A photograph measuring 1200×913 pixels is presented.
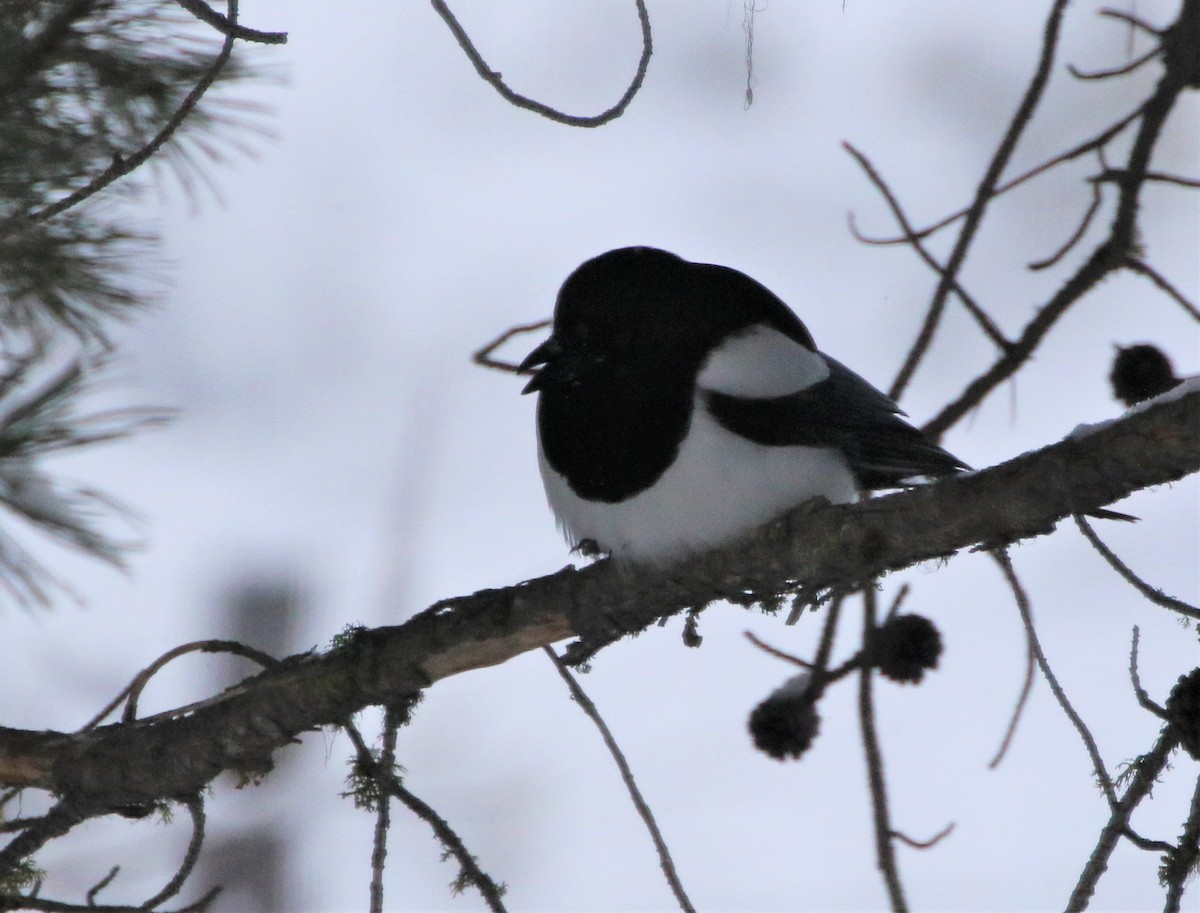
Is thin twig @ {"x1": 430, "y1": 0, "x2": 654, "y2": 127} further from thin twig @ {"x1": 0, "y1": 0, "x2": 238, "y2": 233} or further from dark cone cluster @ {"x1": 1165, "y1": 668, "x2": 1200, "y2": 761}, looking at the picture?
dark cone cluster @ {"x1": 1165, "y1": 668, "x2": 1200, "y2": 761}

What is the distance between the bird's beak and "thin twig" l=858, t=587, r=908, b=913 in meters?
0.85

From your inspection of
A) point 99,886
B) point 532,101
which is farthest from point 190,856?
point 532,101

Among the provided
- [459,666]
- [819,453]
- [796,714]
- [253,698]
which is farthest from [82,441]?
[796,714]

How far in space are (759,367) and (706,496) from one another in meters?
0.38

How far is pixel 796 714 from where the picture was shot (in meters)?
3.21

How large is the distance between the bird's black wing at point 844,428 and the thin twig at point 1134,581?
722 millimetres

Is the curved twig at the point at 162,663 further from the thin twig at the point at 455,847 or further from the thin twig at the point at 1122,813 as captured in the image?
the thin twig at the point at 1122,813

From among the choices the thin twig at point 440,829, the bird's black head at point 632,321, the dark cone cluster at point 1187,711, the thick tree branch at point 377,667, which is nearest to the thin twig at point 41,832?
the thick tree branch at point 377,667

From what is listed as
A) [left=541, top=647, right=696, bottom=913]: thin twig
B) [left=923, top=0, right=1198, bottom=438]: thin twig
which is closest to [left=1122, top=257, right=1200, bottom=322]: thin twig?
[left=923, top=0, right=1198, bottom=438]: thin twig

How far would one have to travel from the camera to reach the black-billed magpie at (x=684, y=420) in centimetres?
275

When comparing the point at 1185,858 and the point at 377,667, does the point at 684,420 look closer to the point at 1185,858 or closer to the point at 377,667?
the point at 377,667

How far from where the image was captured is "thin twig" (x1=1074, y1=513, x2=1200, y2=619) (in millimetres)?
2092

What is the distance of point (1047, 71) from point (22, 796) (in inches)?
103

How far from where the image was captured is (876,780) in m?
2.83
